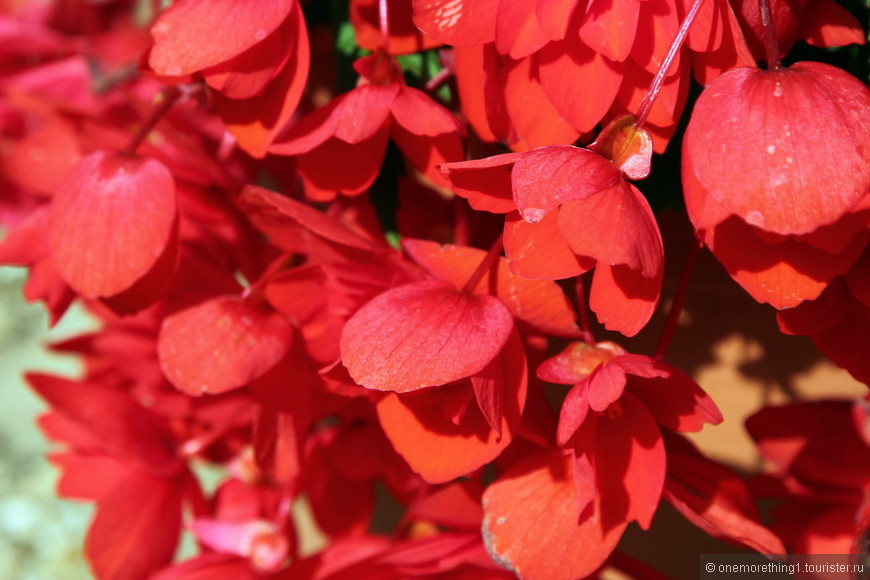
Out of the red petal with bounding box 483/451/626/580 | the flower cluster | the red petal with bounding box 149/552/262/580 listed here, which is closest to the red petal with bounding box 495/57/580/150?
the flower cluster

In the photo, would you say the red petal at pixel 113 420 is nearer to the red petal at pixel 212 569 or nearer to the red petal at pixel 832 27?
the red petal at pixel 212 569

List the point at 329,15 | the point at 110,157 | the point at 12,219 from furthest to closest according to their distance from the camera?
the point at 12,219
the point at 329,15
the point at 110,157

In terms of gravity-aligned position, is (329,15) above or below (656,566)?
above

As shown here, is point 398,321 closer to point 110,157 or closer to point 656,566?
point 110,157

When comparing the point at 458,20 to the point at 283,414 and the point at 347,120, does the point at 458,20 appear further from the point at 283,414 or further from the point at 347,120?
the point at 283,414

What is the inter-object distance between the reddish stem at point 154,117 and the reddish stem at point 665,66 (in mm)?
202

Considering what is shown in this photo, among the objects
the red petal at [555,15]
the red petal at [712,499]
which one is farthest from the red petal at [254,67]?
the red petal at [712,499]

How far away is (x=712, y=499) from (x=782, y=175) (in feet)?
0.44

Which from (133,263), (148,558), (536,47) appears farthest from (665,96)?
(148,558)

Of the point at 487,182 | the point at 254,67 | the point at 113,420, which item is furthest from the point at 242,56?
the point at 113,420

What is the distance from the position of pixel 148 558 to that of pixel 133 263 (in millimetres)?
179

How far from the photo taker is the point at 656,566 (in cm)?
43

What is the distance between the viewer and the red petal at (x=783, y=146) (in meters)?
0.20

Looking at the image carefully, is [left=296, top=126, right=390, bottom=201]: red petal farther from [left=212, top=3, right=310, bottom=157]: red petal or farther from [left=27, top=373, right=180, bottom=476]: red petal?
[left=27, top=373, right=180, bottom=476]: red petal
